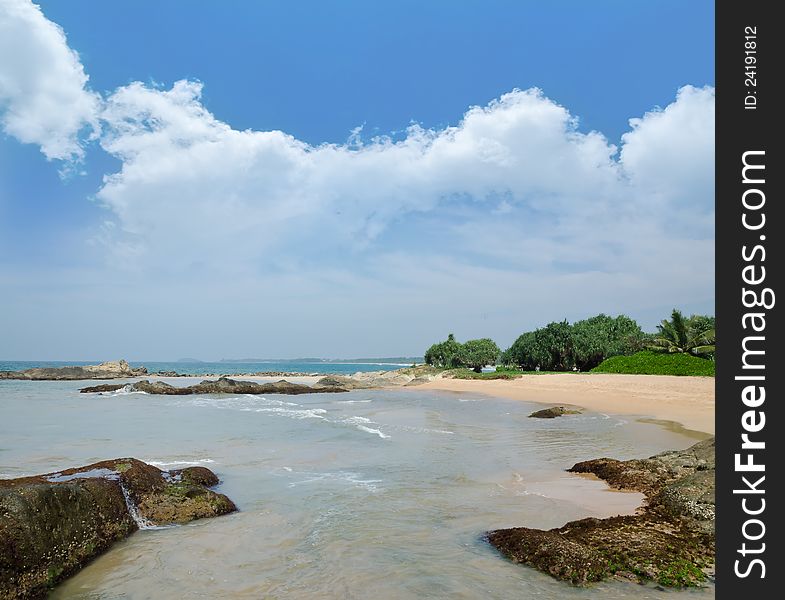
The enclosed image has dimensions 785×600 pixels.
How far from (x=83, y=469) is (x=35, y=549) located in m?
2.81

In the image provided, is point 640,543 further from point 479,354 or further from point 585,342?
point 479,354

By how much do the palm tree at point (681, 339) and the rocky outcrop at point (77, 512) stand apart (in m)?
53.4

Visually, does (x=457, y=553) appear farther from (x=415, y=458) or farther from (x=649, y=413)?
(x=649, y=413)

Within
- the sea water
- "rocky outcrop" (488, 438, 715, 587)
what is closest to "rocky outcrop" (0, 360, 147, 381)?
the sea water

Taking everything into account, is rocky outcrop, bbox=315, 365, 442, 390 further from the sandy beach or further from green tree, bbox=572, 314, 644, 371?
green tree, bbox=572, 314, 644, 371

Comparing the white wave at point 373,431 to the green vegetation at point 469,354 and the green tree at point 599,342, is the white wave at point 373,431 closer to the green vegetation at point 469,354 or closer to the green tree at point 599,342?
the green tree at point 599,342

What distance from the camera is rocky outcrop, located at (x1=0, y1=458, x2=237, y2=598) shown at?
16.9 ft

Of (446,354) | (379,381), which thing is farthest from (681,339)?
(446,354)

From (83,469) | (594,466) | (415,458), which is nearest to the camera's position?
(83,469)

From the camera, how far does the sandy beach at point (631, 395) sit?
926 inches

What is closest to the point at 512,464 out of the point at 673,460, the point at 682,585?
the point at 673,460

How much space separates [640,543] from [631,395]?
30.7m
